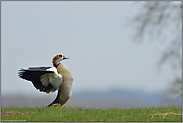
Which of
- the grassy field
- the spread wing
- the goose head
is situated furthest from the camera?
the goose head

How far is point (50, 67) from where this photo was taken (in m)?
6.87

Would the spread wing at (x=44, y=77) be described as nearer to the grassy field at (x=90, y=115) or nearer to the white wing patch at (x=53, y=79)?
the white wing patch at (x=53, y=79)

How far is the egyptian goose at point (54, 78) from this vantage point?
21.2 ft

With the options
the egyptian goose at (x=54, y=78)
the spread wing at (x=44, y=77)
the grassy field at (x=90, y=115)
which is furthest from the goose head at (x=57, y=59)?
the grassy field at (x=90, y=115)

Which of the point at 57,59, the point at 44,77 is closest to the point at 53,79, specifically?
the point at 44,77

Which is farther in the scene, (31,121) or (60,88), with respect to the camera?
(60,88)

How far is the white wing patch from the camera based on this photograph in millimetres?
6512

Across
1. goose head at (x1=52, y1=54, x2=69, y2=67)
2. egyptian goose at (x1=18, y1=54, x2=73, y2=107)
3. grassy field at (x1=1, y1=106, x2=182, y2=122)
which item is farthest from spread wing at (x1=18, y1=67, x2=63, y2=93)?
grassy field at (x1=1, y1=106, x2=182, y2=122)

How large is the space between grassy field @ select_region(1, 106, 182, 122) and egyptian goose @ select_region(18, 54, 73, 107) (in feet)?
1.41

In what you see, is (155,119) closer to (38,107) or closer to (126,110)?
(126,110)

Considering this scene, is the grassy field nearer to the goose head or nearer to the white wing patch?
the white wing patch

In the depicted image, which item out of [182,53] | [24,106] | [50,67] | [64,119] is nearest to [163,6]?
[182,53]

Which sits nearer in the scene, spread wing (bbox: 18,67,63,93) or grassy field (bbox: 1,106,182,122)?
grassy field (bbox: 1,106,182,122)

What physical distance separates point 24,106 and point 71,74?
1.99 meters
